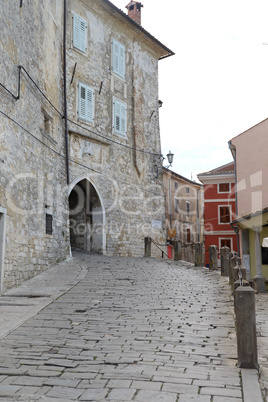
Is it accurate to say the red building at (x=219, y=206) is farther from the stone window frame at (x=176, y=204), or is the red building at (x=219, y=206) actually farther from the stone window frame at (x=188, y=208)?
the stone window frame at (x=188, y=208)

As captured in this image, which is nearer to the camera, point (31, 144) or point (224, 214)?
point (31, 144)

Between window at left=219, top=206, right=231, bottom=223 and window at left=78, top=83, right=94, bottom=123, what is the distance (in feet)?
66.2

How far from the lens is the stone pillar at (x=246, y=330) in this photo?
4121 millimetres

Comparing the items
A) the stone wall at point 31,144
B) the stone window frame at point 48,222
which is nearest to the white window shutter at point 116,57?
the stone wall at point 31,144

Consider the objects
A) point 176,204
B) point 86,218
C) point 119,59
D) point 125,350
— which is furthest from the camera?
point 176,204

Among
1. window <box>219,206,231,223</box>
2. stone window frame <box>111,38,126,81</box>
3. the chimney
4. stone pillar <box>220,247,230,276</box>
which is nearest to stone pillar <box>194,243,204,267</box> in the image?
stone pillar <box>220,247,230,276</box>

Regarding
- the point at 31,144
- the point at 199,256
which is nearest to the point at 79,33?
the point at 31,144

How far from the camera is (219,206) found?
35.6 m

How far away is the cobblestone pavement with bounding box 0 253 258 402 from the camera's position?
3.54 meters

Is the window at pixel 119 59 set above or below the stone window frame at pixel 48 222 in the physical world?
above

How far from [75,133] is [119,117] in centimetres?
345

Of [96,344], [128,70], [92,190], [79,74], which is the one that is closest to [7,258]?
[96,344]

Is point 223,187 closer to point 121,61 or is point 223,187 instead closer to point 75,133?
point 121,61

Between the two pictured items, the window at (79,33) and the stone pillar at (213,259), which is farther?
the window at (79,33)
